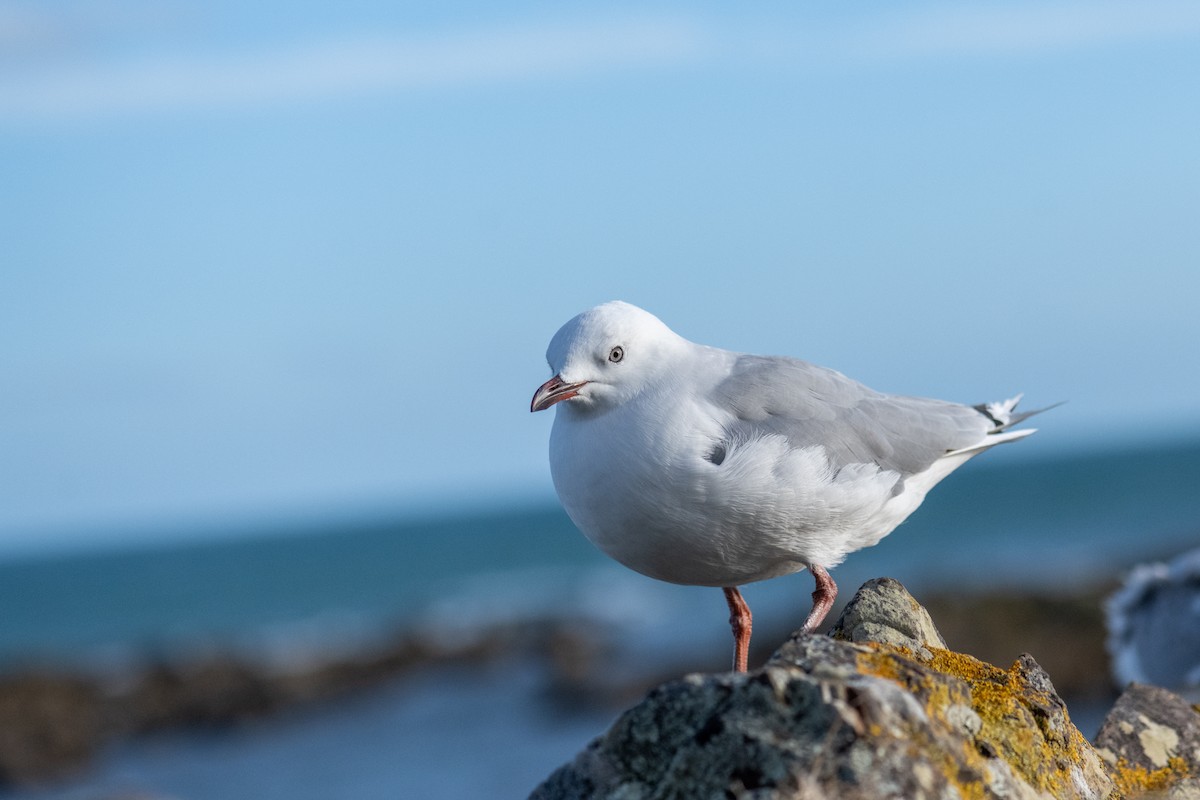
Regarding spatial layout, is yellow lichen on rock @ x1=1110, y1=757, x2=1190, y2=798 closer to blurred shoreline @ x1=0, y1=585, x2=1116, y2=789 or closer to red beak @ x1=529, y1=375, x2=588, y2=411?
red beak @ x1=529, y1=375, x2=588, y2=411

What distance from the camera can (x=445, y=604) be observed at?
43625 millimetres

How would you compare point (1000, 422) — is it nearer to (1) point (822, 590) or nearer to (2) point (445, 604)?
(1) point (822, 590)

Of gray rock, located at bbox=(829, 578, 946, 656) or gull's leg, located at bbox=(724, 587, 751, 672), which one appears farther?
gull's leg, located at bbox=(724, 587, 751, 672)

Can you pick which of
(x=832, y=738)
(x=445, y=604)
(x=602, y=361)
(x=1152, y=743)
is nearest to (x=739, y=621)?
(x=602, y=361)

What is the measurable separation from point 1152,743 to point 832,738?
206 cm

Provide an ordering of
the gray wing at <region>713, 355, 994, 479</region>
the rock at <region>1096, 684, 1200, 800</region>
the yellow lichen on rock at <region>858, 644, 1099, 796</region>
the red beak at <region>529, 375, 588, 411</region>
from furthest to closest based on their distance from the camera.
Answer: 1. the gray wing at <region>713, 355, 994, 479</region>
2. the red beak at <region>529, 375, 588, 411</region>
3. the rock at <region>1096, 684, 1200, 800</region>
4. the yellow lichen on rock at <region>858, 644, 1099, 796</region>

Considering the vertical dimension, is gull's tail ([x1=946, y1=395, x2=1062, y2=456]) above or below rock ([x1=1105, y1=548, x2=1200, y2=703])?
above

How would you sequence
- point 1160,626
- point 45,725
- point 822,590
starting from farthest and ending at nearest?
point 45,725, point 1160,626, point 822,590

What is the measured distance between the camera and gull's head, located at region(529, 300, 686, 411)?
209 inches

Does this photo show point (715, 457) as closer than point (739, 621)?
Yes

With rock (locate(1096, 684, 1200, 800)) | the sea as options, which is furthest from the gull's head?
the sea

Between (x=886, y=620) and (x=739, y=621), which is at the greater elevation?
(x=886, y=620)

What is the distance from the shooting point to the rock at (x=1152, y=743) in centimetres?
444

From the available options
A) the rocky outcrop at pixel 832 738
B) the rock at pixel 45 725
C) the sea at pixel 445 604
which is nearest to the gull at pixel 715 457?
the rocky outcrop at pixel 832 738
